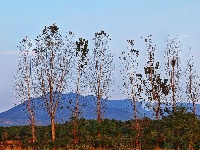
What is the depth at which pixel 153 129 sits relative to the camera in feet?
109

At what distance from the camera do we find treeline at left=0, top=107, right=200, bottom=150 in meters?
27.3

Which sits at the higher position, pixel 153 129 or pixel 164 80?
pixel 164 80

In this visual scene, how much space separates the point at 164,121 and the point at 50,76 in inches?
550

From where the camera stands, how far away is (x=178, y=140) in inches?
1083

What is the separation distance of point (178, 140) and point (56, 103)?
44.9 feet

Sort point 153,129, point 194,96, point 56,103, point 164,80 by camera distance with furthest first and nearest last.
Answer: point 194,96 → point 164,80 → point 56,103 → point 153,129

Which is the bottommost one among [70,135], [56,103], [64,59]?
[70,135]

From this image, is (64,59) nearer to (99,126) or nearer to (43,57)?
(43,57)

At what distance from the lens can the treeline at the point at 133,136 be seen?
27281 millimetres

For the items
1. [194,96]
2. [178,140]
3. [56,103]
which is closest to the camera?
[178,140]

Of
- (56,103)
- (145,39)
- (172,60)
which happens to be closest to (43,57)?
(56,103)

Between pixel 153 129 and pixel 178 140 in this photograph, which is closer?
pixel 178 140

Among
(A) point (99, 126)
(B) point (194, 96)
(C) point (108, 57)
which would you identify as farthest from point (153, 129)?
(B) point (194, 96)

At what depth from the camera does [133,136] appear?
38594mm
